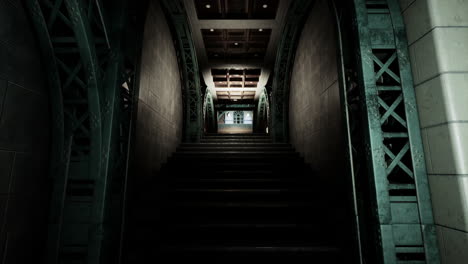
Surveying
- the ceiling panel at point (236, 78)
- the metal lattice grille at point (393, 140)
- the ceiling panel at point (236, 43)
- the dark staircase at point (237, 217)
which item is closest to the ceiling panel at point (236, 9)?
the ceiling panel at point (236, 43)

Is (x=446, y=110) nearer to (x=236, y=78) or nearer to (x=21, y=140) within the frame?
(x=21, y=140)

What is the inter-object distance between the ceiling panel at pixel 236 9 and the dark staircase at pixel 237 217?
193 inches

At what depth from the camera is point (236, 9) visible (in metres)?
6.82

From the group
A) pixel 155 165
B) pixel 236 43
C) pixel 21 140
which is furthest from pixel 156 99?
pixel 236 43

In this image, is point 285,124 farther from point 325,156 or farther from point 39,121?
point 39,121

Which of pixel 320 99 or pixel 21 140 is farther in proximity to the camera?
pixel 320 99

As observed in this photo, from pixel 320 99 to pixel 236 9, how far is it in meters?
4.28

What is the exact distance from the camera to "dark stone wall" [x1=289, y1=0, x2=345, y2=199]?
3.93 m

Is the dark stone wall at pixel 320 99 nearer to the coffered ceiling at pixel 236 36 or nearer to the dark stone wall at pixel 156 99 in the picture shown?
the coffered ceiling at pixel 236 36

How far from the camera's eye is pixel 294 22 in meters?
6.76

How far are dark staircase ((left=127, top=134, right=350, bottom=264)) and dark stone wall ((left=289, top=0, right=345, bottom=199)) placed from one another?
0.57 meters

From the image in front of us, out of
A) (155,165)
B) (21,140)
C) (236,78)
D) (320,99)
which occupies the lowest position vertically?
(155,165)

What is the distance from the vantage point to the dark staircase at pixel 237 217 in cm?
303

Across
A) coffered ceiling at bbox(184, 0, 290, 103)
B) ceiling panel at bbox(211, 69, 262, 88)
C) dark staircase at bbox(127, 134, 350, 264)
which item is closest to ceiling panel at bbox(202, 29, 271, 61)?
coffered ceiling at bbox(184, 0, 290, 103)
